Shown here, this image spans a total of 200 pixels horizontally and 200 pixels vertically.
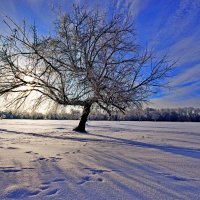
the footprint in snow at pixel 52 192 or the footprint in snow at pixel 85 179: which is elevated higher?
the footprint in snow at pixel 85 179

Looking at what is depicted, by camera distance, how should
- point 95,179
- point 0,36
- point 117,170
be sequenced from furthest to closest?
point 0,36
point 117,170
point 95,179

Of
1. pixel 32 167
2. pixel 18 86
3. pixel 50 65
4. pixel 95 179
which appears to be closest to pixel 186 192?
pixel 95 179

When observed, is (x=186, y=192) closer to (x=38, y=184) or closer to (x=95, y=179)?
(x=95, y=179)

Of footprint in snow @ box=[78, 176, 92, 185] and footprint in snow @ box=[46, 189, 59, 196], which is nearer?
footprint in snow @ box=[46, 189, 59, 196]

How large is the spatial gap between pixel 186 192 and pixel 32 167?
2882 mm

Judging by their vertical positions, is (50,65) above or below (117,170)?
above

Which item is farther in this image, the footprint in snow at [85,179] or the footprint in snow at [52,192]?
the footprint in snow at [85,179]

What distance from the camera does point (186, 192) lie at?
3.46 m

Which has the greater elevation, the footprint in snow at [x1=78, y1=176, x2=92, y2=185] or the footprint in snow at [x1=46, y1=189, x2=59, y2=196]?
the footprint in snow at [x1=78, y1=176, x2=92, y2=185]

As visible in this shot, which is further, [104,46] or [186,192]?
[104,46]

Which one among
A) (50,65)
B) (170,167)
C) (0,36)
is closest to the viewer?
(170,167)

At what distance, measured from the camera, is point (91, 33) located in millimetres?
13211

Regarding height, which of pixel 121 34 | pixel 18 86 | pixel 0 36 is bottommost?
pixel 18 86

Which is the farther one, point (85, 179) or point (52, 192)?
point (85, 179)
